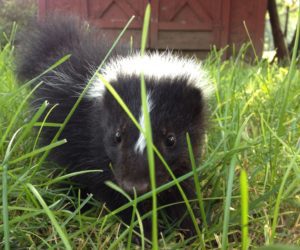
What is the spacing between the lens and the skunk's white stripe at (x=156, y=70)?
2.42 meters

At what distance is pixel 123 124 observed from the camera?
215cm

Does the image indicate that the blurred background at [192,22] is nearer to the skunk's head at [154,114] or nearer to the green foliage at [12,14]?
the green foliage at [12,14]

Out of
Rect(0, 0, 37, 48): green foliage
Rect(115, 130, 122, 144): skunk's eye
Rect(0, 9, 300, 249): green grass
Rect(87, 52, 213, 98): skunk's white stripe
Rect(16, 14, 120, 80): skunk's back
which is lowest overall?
Rect(0, 9, 300, 249): green grass

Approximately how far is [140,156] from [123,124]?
24 centimetres

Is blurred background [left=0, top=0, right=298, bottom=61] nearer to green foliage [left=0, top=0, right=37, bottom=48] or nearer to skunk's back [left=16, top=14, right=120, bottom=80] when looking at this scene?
green foliage [left=0, top=0, right=37, bottom=48]

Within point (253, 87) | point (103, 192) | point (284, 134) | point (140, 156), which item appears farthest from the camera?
point (253, 87)

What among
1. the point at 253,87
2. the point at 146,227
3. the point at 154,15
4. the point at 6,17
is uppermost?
the point at 154,15

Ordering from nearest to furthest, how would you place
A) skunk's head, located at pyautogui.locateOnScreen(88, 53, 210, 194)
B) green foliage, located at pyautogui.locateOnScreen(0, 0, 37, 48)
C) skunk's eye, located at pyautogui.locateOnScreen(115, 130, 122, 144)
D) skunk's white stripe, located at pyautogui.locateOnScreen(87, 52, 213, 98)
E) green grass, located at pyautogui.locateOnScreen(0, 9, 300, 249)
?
green grass, located at pyautogui.locateOnScreen(0, 9, 300, 249) → skunk's head, located at pyautogui.locateOnScreen(88, 53, 210, 194) → skunk's eye, located at pyautogui.locateOnScreen(115, 130, 122, 144) → skunk's white stripe, located at pyautogui.locateOnScreen(87, 52, 213, 98) → green foliage, located at pyautogui.locateOnScreen(0, 0, 37, 48)

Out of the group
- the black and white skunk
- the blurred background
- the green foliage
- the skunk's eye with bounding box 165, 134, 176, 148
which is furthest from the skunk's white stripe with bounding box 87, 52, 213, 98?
the blurred background

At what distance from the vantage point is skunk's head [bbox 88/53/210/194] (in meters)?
1.99

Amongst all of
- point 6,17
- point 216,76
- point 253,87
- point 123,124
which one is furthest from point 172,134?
point 6,17

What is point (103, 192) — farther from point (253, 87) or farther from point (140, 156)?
point (253, 87)

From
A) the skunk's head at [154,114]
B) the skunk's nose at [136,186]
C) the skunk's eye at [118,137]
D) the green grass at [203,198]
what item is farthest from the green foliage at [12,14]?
the skunk's nose at [136,186]

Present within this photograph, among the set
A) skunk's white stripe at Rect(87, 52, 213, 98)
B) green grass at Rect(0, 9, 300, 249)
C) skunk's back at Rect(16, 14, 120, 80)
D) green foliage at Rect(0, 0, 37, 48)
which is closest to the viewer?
green grass at Rect(0, 9, 300, 249)
